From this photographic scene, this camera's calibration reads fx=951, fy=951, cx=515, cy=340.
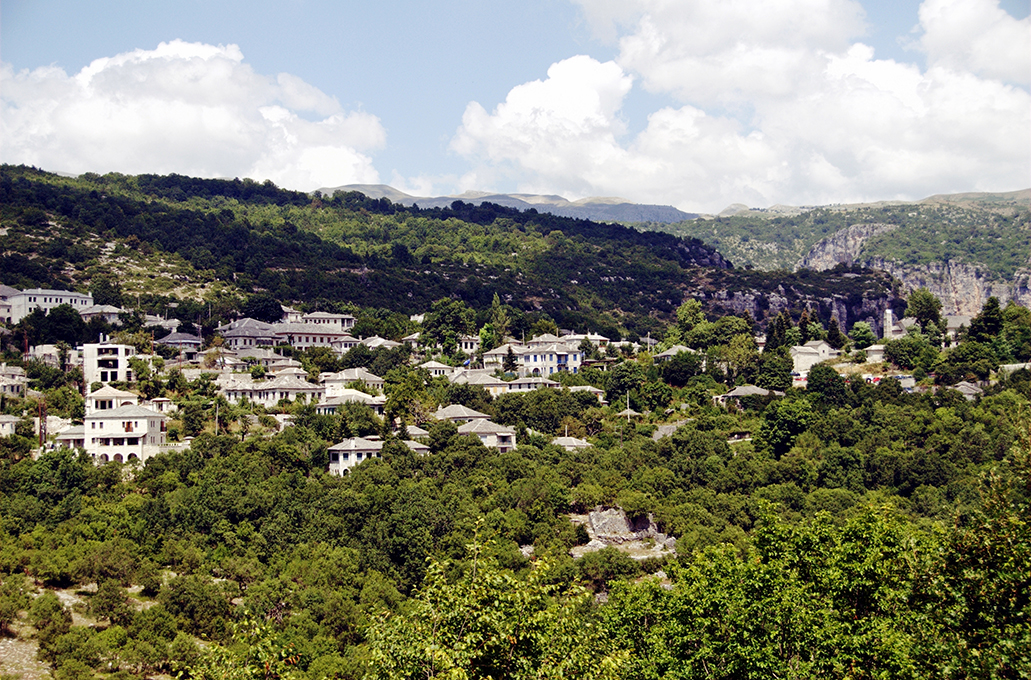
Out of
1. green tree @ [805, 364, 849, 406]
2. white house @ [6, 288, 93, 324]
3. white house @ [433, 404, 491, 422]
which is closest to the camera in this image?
white house @ [433, 404, 491, 422]

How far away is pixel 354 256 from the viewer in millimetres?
120375

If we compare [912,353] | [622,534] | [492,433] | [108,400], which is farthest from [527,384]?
[912,353]

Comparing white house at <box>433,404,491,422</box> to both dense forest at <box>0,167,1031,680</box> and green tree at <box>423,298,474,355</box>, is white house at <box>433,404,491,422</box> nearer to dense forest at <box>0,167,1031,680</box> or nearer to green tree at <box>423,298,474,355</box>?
dense forest at <box>0,167,1031,680</box>

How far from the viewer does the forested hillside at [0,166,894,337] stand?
9781cm

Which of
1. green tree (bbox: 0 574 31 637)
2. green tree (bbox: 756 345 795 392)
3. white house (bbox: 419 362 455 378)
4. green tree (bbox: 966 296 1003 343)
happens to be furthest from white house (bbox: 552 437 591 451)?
green tree (bbox: 966 296 1003 343)

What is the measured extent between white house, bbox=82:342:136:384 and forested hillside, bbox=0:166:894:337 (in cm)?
1658

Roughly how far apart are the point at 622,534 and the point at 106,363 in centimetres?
3588

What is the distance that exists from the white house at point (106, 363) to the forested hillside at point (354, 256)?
1658cm

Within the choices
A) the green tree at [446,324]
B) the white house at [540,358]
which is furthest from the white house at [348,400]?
the green tree at [446,324]

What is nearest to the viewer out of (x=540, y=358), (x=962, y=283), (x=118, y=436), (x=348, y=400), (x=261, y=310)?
(x=118, y=436)

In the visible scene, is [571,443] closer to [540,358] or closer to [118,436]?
[540,358]

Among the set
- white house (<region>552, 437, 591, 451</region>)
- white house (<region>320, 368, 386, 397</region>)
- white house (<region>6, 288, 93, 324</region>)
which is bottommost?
white house (<region>552, 437, 591, 451</region>)

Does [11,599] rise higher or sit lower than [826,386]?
lower

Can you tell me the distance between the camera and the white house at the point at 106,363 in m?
61.7
